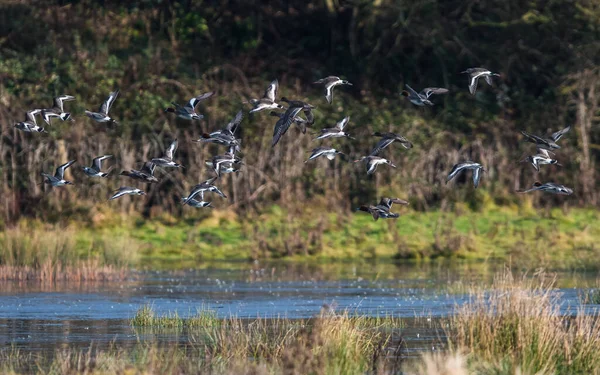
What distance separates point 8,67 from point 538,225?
1589cm

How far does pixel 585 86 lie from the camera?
40875mm

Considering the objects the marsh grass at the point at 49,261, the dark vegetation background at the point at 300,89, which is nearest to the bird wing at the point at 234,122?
the marsh grass at the point at 49,261

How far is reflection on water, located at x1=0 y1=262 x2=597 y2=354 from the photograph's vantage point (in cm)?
1833

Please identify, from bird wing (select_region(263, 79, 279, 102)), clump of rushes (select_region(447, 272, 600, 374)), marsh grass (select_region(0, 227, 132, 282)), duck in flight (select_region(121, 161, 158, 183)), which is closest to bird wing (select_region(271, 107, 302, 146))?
bird wing (select_region(263, 79, 279, 102))

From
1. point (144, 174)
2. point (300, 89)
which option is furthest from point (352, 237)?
point (144, 174)

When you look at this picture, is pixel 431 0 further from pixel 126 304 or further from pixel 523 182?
pixel 126 304

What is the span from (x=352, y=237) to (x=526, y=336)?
19.3 metres

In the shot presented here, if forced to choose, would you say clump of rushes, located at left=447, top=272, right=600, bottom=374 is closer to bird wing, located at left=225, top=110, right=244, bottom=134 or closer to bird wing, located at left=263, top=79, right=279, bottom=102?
bird wing, located at left=225, top=110, right=244, bottom=134

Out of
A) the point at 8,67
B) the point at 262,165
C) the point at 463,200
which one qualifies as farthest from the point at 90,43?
the point at 463,200

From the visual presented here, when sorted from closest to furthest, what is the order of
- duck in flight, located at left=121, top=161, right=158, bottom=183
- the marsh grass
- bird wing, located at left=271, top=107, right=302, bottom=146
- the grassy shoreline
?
bird wing, located at left=271, top=107, right=302, bottom=146, duck in flight, located at left=121, top=161, right=158, bottom=183, the marsh grass, the grassy shoreline

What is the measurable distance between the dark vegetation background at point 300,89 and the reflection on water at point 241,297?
6.70 metres

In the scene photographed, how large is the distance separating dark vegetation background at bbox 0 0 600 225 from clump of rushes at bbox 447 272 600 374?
65.3ft

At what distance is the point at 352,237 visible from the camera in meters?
33.7

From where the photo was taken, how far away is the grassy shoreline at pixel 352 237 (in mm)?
32125
